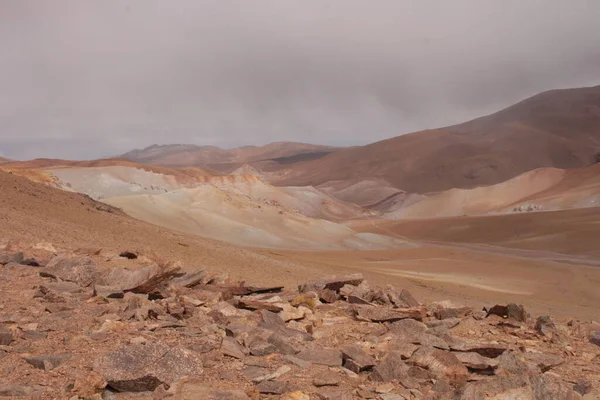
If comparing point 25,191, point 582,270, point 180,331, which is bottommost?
point 582,270

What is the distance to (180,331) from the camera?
6855mm

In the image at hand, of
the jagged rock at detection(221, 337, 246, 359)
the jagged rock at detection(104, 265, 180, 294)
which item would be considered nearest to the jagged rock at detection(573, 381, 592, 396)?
the jagged rock at detection(221, 337, 246, 359)

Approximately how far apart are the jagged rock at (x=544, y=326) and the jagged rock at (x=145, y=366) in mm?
5861

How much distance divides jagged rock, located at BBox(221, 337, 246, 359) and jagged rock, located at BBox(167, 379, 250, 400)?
0.89 m

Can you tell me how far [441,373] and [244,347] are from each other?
238cm

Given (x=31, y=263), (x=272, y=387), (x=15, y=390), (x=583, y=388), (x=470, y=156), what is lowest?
(x=583, y=388)

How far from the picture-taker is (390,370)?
19.7 ft

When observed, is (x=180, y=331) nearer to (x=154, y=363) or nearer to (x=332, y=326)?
(x=154, y=363)

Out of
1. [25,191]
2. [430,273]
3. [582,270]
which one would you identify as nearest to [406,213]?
[582,270]

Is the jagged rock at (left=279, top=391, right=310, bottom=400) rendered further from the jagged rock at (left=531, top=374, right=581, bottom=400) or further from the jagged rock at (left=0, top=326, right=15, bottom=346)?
the jagged rock at (left=0, top=326, right=15, bottom=346)

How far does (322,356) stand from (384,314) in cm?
239

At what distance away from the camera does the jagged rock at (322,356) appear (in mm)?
6336

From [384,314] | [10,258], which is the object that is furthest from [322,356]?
[10,258]

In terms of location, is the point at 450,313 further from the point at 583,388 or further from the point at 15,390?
the point at 15,390
